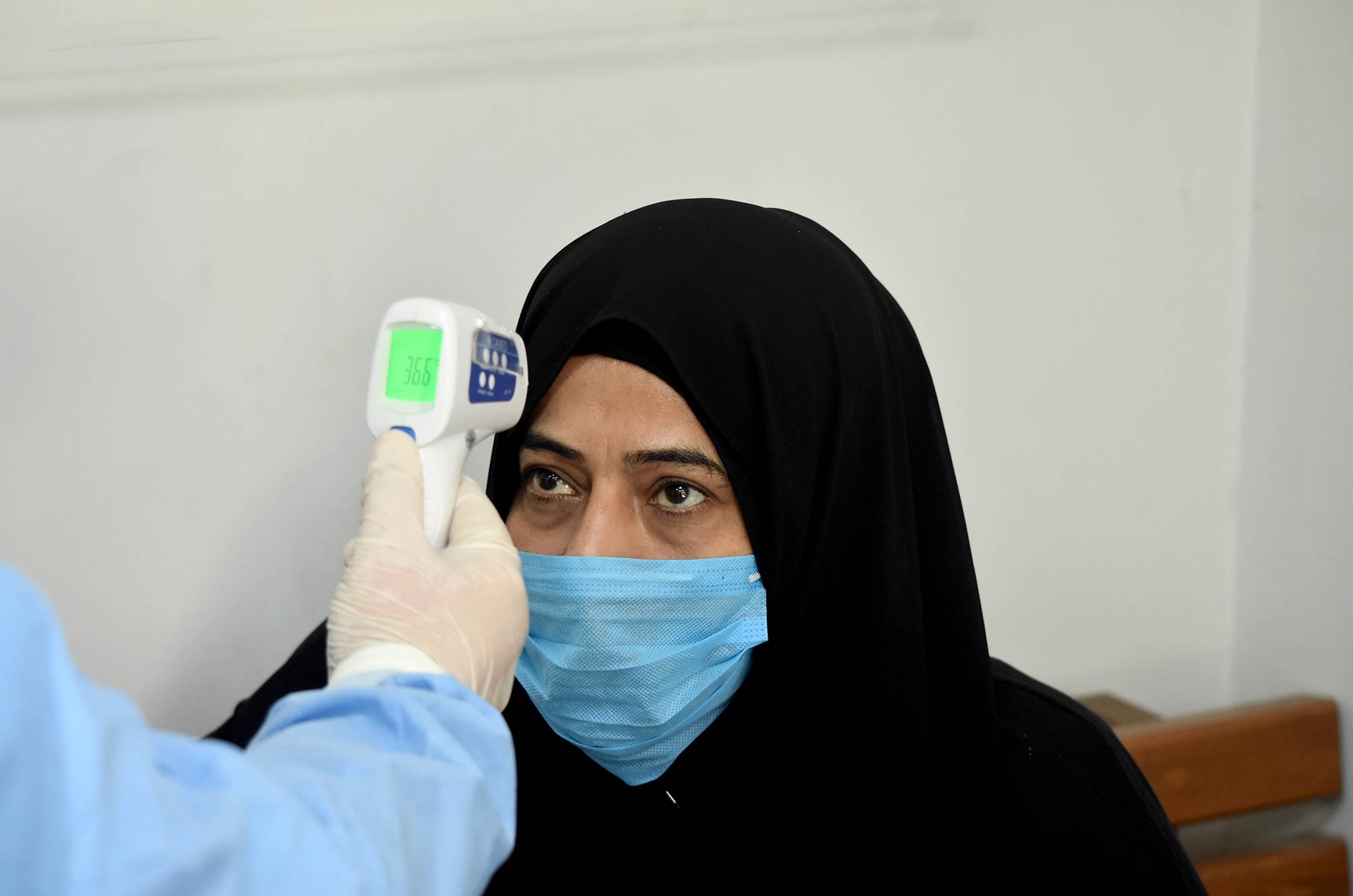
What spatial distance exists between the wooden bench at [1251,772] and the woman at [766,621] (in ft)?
2.20

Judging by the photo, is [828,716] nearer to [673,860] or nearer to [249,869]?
[673,860]

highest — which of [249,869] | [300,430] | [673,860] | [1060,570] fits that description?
[300,430]

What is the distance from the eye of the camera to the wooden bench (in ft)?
6.20

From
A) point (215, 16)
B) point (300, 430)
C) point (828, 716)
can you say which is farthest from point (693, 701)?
point (215, 16)

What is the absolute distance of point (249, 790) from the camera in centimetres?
61

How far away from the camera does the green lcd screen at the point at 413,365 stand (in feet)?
3.20

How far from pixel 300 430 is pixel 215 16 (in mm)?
649

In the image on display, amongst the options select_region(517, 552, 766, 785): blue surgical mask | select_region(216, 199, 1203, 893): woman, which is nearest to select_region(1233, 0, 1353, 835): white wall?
select_region(216, 199, 1203, 893): woman

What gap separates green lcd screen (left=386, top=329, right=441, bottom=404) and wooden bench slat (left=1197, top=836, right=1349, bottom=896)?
179 centimetres

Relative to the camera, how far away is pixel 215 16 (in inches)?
62.2

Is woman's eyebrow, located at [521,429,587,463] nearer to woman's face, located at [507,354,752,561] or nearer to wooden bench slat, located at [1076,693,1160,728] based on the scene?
woman's face, located at [507,354,752,561]

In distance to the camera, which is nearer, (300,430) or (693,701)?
(693,701)

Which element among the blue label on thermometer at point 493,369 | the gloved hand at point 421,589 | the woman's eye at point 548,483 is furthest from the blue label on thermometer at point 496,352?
the woman's eye at point 548,483

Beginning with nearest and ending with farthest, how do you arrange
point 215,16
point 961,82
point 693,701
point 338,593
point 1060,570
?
point 338,593 → point 693,701 → point 215,16 → point 961,82 → point 1060,570
